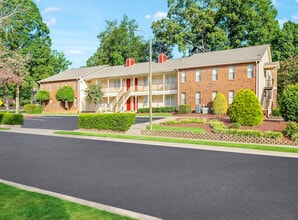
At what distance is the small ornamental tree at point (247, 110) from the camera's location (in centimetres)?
1792

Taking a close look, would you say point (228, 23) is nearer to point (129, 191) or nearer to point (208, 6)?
point (208, 6)

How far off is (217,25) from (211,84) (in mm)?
23764

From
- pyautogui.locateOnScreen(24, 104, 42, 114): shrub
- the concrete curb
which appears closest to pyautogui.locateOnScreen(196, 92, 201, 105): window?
the concrete curb

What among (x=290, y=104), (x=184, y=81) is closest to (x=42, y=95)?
(x=184, y=81)

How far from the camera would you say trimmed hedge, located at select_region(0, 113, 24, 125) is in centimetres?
2487

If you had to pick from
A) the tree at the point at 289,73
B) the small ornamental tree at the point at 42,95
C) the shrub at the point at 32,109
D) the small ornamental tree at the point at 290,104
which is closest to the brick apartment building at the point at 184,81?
the small ornamental tree at the point at 42,95

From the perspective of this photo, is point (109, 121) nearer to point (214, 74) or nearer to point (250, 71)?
point (214, 74)

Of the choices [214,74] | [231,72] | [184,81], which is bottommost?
[184,81]

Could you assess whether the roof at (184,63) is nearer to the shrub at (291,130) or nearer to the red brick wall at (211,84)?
the red brick wall at (211,84)

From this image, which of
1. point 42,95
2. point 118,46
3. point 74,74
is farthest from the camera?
point 118,46

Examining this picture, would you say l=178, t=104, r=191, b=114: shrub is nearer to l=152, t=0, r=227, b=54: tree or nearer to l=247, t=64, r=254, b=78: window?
l=247, t=64, r=254, b=78: window

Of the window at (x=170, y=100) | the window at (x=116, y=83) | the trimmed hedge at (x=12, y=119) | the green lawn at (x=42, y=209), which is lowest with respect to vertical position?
the green lawn at (x=42, y=209)

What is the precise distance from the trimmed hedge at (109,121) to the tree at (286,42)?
37198mm

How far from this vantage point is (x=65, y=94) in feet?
146
